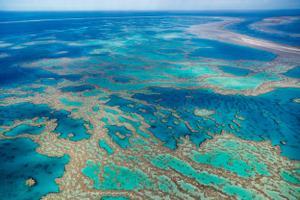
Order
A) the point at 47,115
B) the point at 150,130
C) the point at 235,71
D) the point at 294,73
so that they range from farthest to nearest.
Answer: the point at 235,71, the point at 294,73, the point at 47,115, the point at 150,130

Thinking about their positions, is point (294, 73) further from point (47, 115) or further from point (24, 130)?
point (24, 130)

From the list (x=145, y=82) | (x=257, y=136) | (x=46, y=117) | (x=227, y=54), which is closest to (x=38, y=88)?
(x=46, y=117)

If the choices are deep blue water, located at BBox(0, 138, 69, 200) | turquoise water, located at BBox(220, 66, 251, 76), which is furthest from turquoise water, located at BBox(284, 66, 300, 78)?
deep blue water, located at BBox(0, 138, 69, 200)

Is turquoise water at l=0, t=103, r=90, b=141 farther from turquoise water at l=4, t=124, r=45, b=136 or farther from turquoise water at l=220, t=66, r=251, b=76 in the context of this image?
turquoise water at l=220, t=66, r=251, b=76

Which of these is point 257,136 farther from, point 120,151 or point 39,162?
point 39,162

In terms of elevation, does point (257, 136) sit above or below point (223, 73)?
below

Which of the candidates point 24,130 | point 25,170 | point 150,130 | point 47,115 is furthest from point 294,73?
point 25,170
